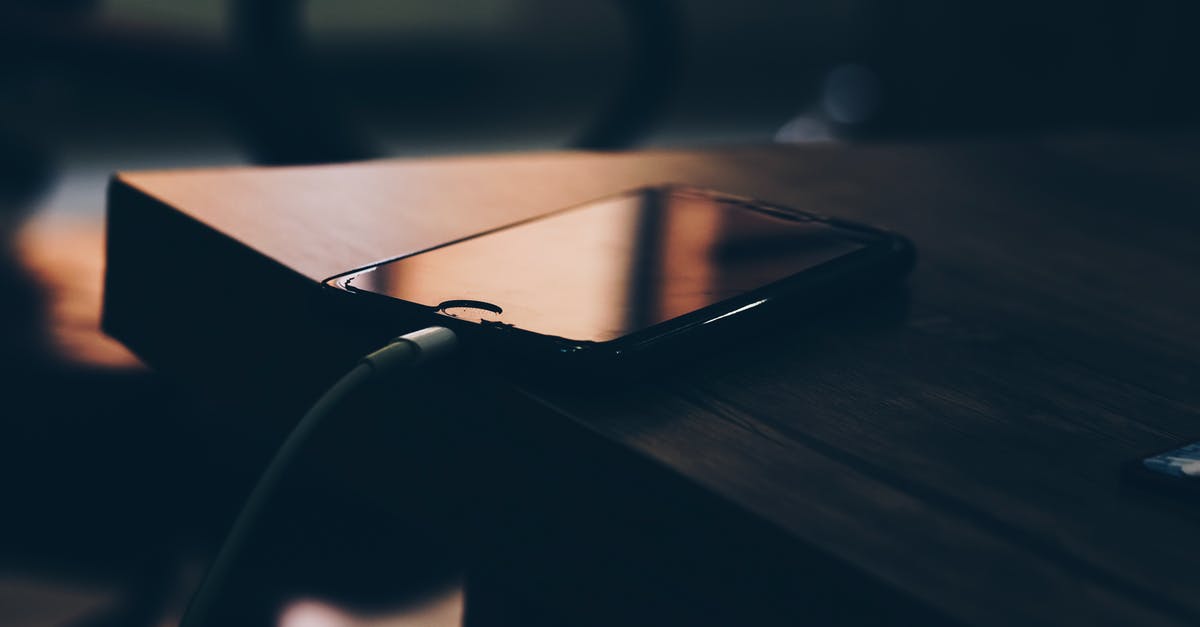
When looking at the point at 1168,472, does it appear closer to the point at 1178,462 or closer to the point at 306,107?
the point at 1178,462

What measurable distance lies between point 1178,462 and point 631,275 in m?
0.17

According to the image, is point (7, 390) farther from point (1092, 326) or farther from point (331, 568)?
point (1092, 326)

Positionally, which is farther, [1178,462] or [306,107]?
[306,107]

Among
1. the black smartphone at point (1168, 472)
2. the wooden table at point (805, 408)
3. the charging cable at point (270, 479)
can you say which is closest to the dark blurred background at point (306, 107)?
the wooden table at point (805, 408)

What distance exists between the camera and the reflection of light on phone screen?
26 centimetres

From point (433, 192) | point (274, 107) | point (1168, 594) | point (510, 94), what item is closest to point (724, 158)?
point (433, 192)

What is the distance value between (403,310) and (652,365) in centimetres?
8

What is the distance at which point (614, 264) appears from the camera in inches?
14.1

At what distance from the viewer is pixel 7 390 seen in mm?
701

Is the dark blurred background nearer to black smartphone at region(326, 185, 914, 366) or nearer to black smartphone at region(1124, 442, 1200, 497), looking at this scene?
black smartphone at region(326, 185, 914, 366)

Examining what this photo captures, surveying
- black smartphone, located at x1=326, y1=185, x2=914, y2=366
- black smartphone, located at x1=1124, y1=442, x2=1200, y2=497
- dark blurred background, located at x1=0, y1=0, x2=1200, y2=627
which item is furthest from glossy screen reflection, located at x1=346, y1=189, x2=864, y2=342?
dark blurred background, located at x1=0, y1=0, x2=1200, y2=627

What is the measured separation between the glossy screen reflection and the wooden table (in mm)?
20

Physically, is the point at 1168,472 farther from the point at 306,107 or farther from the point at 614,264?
the point at 306,107

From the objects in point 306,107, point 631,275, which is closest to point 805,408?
point 631,275
